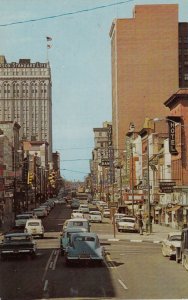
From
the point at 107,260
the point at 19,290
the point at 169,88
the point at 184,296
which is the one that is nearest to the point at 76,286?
the point at 19,290

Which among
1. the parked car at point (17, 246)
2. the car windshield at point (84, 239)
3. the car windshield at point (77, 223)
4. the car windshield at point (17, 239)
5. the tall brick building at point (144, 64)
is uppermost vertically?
the tall brick building at point (144, 64)

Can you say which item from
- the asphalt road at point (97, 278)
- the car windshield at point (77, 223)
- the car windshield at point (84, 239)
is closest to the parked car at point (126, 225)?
the car windshield at point (77, 223)

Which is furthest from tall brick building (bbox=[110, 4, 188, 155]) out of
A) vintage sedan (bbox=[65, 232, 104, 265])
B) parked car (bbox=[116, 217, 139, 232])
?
vintage sedan (bbox=[65, 232, 104, 265])

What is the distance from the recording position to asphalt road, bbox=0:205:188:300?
852 inches

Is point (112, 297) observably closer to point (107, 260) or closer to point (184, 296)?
point (184, 296)

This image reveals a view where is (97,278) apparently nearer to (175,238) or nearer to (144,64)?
(175,238)

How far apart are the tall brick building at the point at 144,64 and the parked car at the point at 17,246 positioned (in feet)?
508

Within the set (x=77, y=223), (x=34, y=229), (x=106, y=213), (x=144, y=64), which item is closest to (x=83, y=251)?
(x=77, y=223)

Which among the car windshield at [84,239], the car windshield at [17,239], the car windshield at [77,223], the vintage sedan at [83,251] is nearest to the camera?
the vintage sedan at [83,251]

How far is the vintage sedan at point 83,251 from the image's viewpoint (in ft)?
104

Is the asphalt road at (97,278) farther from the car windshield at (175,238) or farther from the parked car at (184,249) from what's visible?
the car windshield at (175,238)

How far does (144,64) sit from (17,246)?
6405 inches

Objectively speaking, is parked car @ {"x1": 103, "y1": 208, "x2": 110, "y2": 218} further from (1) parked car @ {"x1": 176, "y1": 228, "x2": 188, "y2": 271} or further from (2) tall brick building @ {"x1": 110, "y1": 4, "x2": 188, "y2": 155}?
(2) tall brick building @ {"x1": 110, "y1": 4, "x2": 188, "y2": 155}

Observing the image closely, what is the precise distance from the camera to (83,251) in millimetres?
31797
